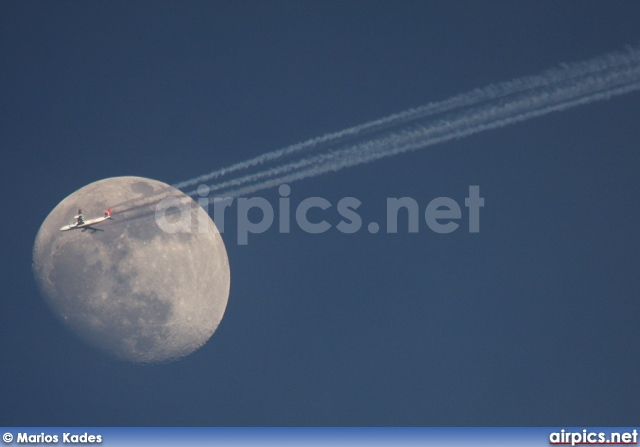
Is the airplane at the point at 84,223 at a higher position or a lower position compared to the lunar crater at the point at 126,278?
higher

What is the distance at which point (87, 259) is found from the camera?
69.1 meters

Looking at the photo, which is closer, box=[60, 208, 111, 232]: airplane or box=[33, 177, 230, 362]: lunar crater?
box=[33, 177, 230, 362]: lunar crater

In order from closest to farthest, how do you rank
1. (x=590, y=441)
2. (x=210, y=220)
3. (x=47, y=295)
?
1. (x=590, y=441)
2. (x=47, y=295)
3. (x=210, y=220)

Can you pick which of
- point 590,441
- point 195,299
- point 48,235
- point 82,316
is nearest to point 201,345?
point 195,299

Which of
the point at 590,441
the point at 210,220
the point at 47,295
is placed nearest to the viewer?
the point at 590,441

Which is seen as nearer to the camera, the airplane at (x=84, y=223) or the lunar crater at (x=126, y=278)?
the lunar crater at (x=126, y=278)

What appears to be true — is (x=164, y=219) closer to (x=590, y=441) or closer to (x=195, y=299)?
(x=195, y=299)

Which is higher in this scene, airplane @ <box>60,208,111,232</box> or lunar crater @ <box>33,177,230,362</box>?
airplane @ <box>60,208,111,232</box>

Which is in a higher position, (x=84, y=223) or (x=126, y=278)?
(x=84, y=223)

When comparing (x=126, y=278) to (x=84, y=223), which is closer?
(x=126, y=278)

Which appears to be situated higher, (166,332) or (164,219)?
(164,219)

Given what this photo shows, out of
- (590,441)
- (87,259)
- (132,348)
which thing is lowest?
(590,441)

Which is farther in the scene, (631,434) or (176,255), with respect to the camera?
(176,255)

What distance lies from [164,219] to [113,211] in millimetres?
3582
